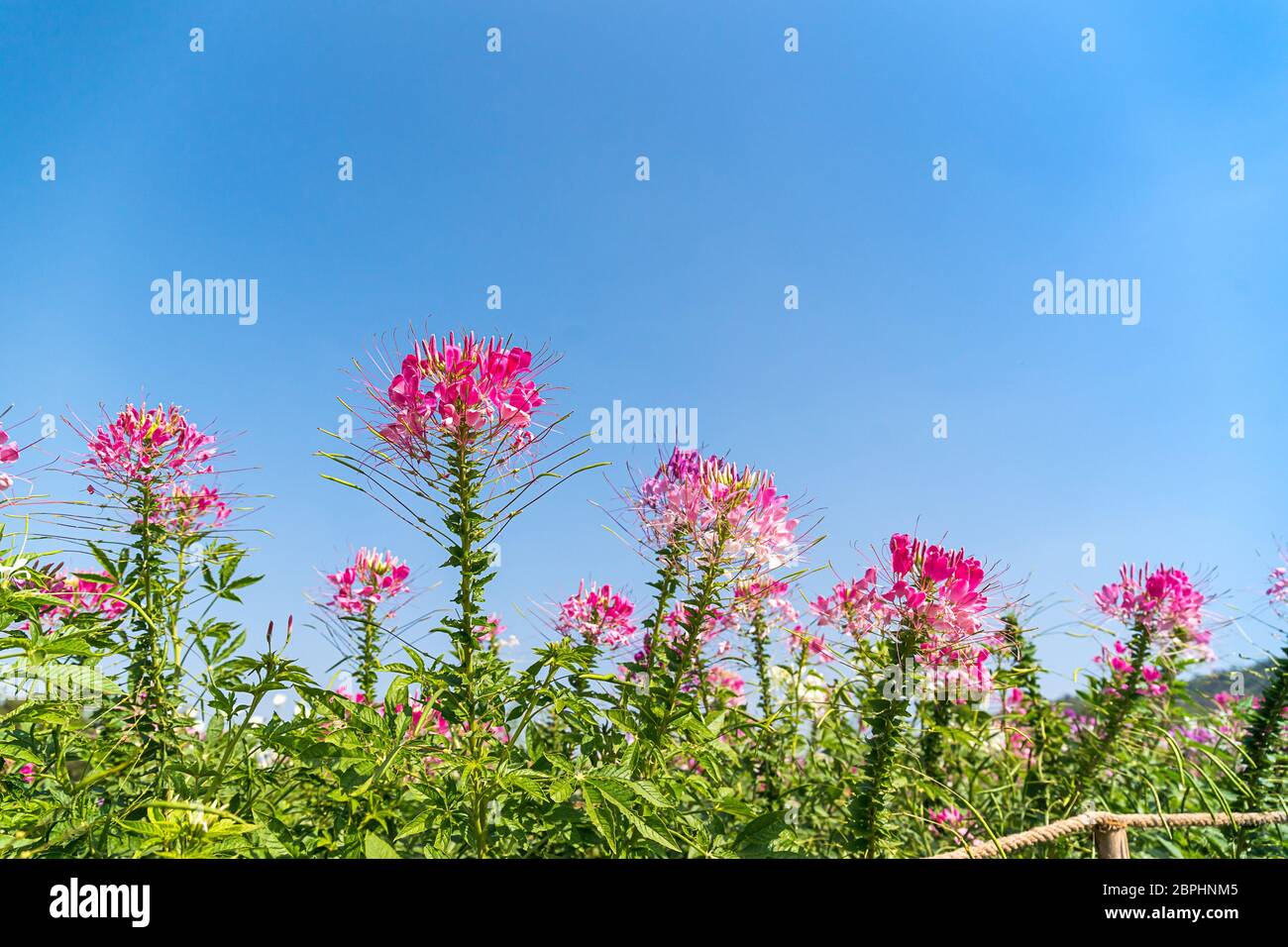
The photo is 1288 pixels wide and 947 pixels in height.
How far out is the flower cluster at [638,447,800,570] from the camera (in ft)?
7.43

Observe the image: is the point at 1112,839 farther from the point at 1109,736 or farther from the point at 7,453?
the point at 7,453

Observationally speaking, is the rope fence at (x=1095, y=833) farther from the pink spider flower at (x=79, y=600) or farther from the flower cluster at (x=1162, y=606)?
the pink spider flower at (x=79, y=600)

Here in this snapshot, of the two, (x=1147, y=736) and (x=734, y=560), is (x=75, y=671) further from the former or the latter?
(x=1147, y=736)

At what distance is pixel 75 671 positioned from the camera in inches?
77.4

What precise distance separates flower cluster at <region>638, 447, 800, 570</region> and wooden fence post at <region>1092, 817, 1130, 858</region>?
1079 millimetres

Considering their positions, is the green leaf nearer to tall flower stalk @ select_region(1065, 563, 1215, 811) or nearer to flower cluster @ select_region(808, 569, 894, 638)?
flower cluster @ select_region(808, 569, 894, 638)

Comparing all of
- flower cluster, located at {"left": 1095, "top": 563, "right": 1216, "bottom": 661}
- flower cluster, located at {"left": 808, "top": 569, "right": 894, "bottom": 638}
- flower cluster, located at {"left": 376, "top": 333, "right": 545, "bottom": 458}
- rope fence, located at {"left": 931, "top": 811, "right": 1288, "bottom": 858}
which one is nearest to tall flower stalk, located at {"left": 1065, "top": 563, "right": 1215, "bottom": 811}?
flower cluster, located at {"left": 1095, "top": 563, "right": 1216, "bottom": 661}

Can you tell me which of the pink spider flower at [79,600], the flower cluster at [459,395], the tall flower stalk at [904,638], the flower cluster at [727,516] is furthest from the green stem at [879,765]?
the pink spider flower at [79,600]

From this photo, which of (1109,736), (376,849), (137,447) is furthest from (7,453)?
(1109,736)

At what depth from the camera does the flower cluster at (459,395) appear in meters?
1.72
